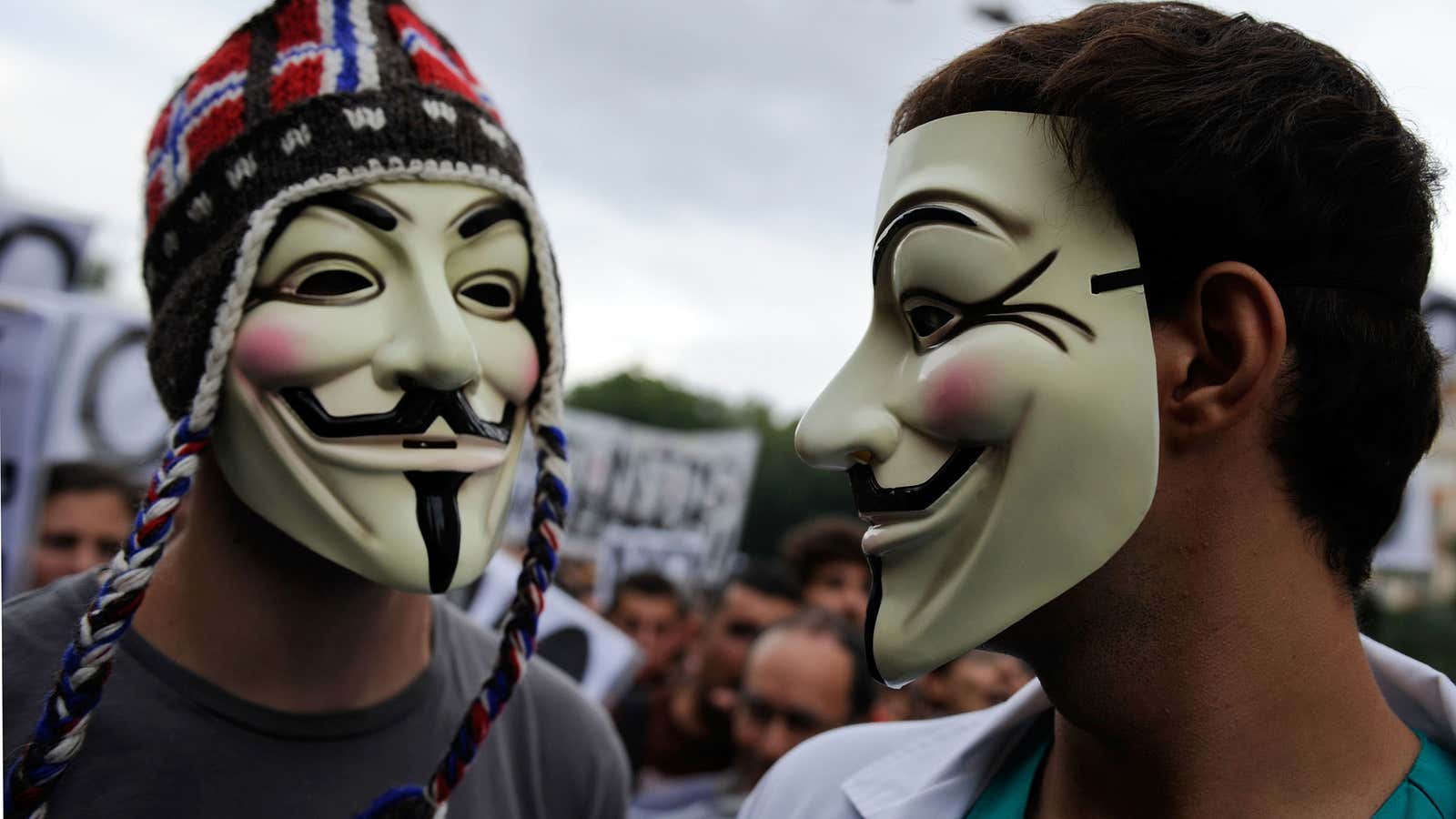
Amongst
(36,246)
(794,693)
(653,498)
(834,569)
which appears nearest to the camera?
(794,693)

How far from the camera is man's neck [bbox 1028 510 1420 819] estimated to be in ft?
5.33

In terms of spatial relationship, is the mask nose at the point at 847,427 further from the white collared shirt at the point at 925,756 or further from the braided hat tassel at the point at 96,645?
the braided hat tassel at the point at 96,645

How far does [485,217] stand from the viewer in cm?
223

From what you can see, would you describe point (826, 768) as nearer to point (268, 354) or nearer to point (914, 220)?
point (914, 220)

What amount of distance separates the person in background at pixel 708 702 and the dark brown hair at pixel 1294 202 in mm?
3631

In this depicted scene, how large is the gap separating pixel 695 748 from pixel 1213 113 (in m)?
4.37

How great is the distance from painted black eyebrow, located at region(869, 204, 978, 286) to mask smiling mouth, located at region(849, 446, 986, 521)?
0.32m

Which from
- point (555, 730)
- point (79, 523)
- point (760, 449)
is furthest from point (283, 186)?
point (760, 449)

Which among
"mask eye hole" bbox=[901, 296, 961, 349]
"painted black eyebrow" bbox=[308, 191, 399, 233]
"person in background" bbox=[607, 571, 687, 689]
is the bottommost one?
"person in background" bbox=[607, 571, 687, 689]

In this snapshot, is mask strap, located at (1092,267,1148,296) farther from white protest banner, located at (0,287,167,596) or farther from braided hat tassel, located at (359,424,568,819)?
white protest banner, located at (0,287,167,596)

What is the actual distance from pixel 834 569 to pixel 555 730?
3.12 metres

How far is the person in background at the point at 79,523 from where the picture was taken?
15.1 ft

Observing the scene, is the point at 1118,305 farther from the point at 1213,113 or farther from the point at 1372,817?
the point at 1372,817

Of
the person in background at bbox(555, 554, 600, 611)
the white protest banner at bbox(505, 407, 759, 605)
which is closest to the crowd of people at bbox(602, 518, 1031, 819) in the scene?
the person in background at bbox(555, 554, 600, 611)
